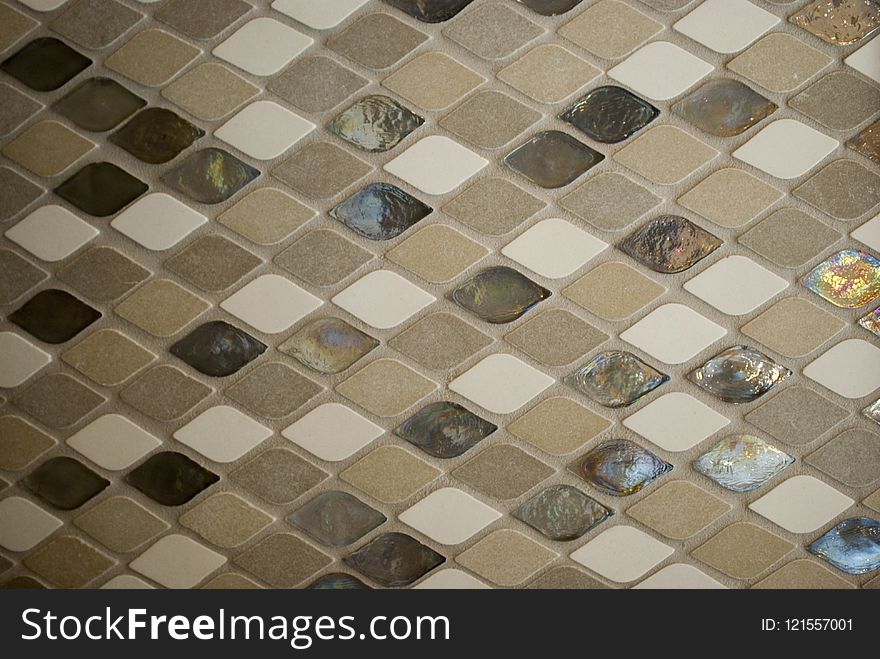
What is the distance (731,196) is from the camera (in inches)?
37.2

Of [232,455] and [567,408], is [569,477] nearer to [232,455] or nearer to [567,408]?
[567,408]

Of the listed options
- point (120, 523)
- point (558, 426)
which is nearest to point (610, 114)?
point (558, 426)

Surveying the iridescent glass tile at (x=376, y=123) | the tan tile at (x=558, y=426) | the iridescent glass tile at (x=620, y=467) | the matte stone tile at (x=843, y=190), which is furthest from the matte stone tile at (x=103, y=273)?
the matte stone tile at (x=843, y=190)

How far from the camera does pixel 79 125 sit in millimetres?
958

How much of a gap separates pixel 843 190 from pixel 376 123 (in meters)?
0.62

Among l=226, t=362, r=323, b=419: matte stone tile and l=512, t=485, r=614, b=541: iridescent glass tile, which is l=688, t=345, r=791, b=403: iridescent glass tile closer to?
l=512, t=485, r=614, b=541: iridescent glass tile

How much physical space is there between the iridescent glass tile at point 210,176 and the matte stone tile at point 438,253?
22cm

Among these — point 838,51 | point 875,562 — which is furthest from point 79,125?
point 875,562

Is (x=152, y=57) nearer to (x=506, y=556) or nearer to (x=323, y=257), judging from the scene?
(x=323, y=257)

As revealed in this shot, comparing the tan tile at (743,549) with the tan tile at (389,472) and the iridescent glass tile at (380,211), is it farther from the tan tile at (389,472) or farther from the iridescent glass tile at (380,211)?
the iridescent glass tile at (380,211)

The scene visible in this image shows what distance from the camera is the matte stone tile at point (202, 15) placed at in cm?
95
